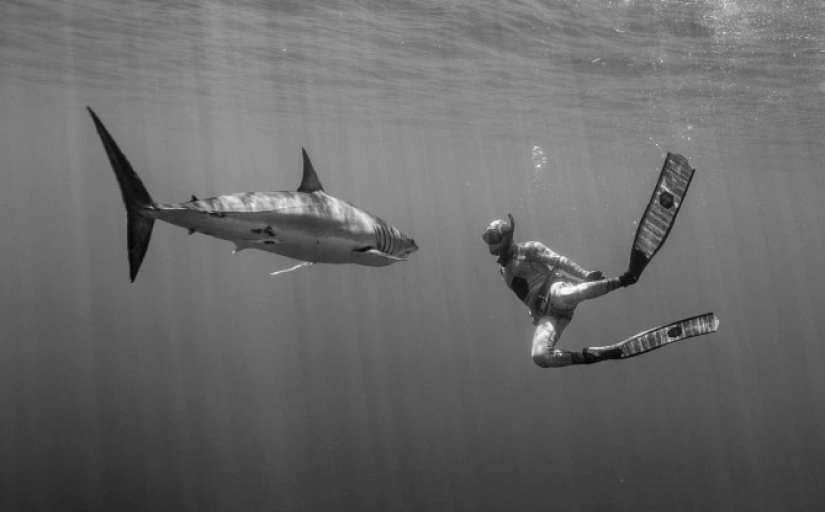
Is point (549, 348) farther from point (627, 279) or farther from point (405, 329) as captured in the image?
point (405, 329)

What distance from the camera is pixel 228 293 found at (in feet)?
164

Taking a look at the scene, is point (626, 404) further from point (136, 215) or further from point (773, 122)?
point (136, 215)

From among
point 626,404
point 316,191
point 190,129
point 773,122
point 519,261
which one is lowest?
point 626,404

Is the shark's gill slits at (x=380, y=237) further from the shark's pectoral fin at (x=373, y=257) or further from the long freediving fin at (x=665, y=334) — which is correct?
the long freediving fin at (x=665, y=334)

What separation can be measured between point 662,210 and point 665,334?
1.35 m

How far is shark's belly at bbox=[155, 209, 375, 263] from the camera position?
4.50 m

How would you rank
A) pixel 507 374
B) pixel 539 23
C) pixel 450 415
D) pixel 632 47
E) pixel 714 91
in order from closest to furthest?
pixel 539 23
pixel 632 47
pixel 714 91
pixel 450 415
pixel 507 374

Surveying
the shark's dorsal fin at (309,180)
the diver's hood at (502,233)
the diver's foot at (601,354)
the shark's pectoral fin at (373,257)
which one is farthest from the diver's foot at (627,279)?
the shark's dorsal fin at (309,180)

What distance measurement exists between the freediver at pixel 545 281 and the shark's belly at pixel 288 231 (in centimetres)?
223

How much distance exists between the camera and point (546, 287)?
714cm

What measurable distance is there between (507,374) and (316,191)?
26532 mm

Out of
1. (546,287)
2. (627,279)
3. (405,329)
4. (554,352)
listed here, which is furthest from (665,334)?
(405,329)

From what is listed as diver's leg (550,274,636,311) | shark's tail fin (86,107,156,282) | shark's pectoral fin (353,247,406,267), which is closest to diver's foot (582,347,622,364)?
diver's leg (550,274,636,311)

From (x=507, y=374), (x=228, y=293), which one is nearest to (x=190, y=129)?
(x=228, y=293)
